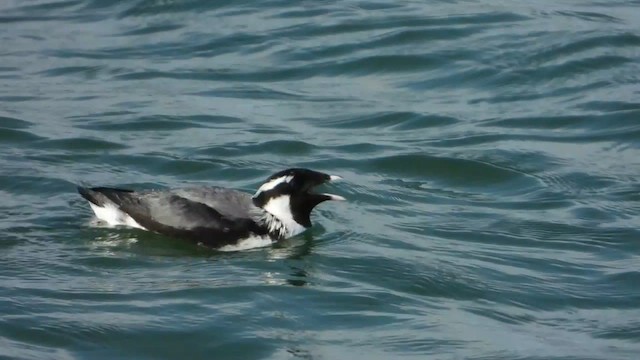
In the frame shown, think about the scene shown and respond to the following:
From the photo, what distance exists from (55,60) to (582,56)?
6550 millimetres

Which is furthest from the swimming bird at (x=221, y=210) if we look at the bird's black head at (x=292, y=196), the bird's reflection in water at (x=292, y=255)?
the bird's reflection in water at (x=292, y=255)

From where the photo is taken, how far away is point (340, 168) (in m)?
15.4

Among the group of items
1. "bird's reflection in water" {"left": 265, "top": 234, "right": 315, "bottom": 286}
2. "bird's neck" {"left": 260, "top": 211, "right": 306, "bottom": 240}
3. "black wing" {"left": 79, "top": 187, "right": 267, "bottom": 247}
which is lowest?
"bird's reflection in water" {"left": 265, "top": 234, "right": 315, "bottom": 286}

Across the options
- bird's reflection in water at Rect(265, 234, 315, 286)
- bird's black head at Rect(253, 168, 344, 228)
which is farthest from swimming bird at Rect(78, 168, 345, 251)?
bird's reflection in water at Rect(265, 234, 315, 286)

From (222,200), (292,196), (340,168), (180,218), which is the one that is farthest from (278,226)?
(340,168)

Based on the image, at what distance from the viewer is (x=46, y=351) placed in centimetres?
958

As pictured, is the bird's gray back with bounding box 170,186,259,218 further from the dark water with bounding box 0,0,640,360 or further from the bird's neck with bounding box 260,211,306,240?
the dark water with bounding box 0,0,640,360

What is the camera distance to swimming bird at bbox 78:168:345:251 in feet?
41.7

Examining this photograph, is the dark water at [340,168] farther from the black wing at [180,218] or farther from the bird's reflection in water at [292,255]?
the black wing at [180,218]

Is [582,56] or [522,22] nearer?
[582,56]

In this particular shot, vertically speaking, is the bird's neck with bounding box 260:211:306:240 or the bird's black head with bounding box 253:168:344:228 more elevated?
the bird's black head with bounding box 253:168:344:228

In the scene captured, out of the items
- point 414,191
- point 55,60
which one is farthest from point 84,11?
point 414,191

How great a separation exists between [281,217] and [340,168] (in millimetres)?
2419

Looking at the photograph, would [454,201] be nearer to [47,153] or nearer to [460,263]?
[460,263]
